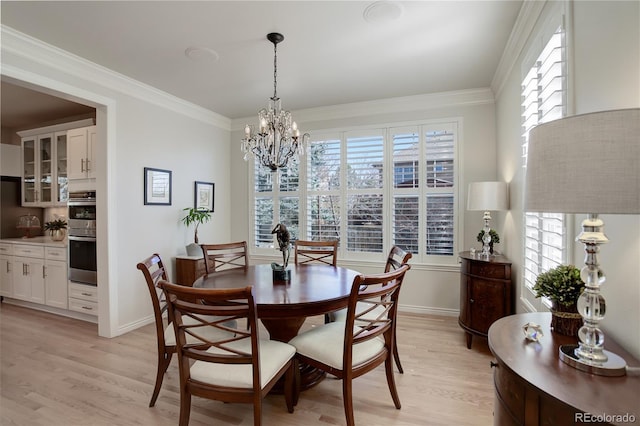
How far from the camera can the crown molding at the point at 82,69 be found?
2496mm

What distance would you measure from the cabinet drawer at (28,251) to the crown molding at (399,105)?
12.8ft

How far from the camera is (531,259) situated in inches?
90.5

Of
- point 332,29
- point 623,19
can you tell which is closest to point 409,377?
point 623,19

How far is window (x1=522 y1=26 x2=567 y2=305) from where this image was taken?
5.66ft

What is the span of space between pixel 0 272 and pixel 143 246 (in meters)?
2.73

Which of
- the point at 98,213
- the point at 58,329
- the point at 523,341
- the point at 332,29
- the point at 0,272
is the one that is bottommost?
the point at 58,329

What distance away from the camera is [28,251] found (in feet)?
13.6

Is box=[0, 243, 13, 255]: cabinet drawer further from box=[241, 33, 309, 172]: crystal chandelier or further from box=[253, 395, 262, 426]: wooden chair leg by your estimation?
box=[253, 395, 262, 426]: wooden chair leg

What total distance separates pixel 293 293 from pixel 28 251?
432cm

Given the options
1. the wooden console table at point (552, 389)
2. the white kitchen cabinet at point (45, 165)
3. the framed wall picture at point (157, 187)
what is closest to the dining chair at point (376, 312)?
the wooden console table at point (552, 389)

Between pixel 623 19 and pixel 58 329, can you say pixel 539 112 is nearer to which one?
pixel 623 19

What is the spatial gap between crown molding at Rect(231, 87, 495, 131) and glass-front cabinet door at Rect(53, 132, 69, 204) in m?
3.20

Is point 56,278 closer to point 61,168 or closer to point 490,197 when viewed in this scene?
point 61,168

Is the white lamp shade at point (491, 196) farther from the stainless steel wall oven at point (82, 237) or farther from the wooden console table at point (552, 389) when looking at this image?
the stainless steel wall oven at point (82, 237)
